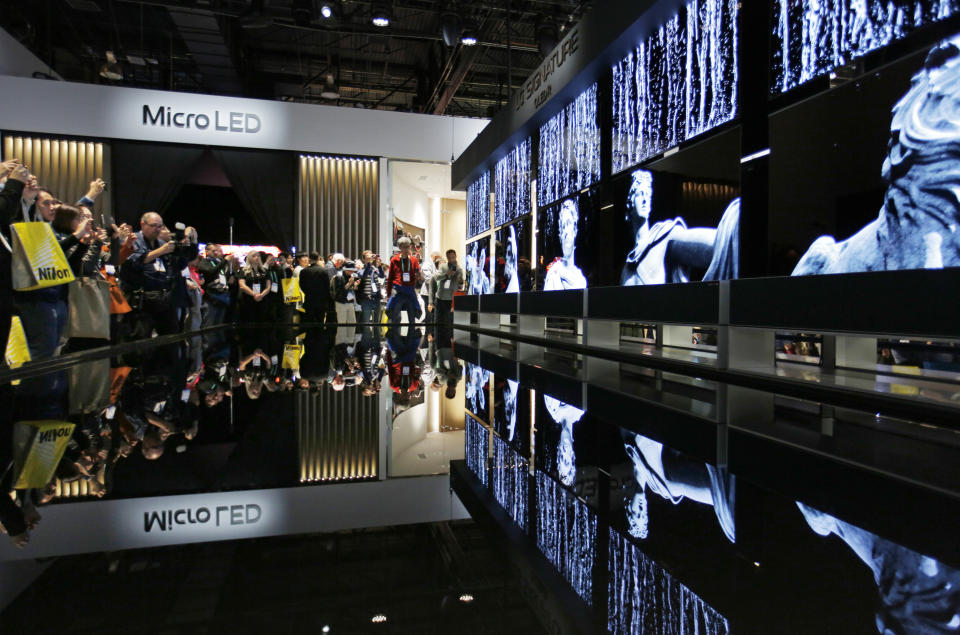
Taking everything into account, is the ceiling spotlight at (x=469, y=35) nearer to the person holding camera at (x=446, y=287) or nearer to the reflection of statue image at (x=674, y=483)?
the person holding camera at (x=446, y=287)

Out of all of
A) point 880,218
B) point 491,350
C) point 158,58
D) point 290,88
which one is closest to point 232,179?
point 158,58

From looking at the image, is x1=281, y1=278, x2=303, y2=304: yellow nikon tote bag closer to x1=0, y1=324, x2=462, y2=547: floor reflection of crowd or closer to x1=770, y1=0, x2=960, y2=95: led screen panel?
x1=0, y1=324, x2=462, y2=547: floor reflection of crowd

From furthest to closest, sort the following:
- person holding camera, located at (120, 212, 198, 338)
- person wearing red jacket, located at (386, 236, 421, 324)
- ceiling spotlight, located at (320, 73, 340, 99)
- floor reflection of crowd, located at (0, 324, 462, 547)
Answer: ceiling spotlight, located at (320, 73, 340, 99) → person wearing red jacket, located at (386, 236, 421, 324) → person holding camera, located at (120, 212, 198, 338) → floor reflection of crowd, located at (0, 324, 462, 547)

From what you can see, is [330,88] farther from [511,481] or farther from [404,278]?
[511,481]

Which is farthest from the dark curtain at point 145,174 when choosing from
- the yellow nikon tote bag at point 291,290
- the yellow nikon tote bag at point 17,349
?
the yellow nikon tote bag at point 17,349

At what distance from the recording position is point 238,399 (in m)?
3.08

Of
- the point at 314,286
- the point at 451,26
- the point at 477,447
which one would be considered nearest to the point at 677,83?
the point at 477,447

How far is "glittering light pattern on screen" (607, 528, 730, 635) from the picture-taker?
2.98ft

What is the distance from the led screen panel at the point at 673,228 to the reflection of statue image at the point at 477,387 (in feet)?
5.93

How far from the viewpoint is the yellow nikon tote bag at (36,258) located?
137 inches

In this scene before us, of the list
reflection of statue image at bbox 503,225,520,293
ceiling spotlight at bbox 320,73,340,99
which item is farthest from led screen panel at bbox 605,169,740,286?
ceiling spotlight at bbox 320,73,340,99

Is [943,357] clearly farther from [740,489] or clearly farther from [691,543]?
[691,543]

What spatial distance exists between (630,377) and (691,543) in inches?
106

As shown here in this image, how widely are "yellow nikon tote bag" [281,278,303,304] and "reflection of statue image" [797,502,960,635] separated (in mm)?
10700
